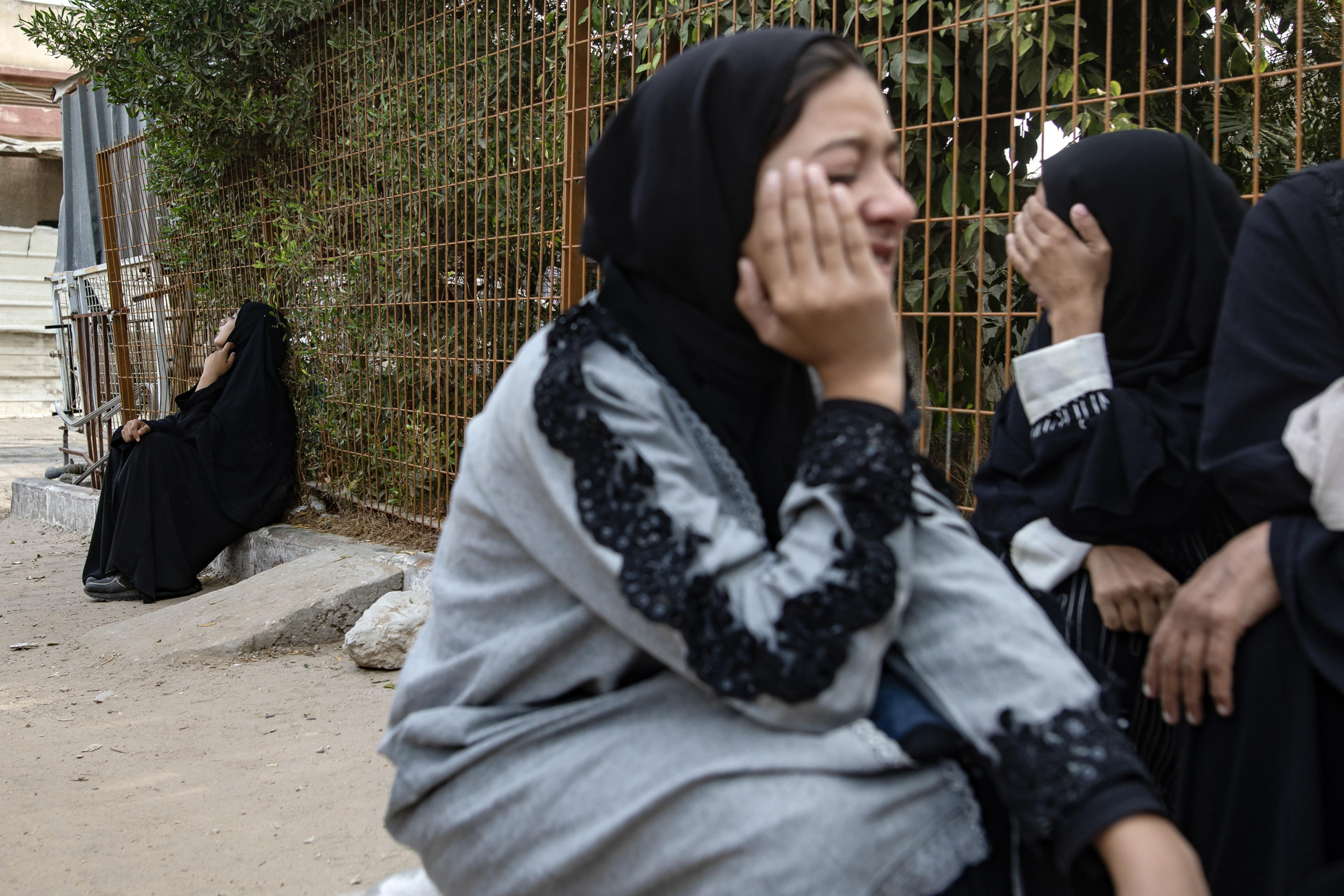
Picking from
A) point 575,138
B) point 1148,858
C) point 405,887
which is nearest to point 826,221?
point 1148,858

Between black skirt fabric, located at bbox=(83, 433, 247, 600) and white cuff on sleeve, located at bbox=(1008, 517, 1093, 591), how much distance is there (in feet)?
18.8

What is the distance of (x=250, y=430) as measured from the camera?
6.70 m

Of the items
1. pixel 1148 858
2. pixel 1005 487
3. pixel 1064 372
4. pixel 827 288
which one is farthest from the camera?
pixel 1005 487

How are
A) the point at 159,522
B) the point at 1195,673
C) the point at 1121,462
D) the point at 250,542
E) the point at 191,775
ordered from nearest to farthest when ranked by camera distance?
1. the point at 1195,673
2. the point at 1121,462
3. the point at 191,775
4. the point at 159,522
5. the point at 250,542

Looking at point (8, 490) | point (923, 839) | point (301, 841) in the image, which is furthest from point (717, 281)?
point (8, 490)

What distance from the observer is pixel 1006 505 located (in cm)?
212

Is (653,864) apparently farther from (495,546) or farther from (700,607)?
(495,546)

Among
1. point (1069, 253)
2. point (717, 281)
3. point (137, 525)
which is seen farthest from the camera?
point (137, 525)

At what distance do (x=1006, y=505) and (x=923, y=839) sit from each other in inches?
41.0

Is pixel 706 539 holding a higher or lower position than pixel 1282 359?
lower

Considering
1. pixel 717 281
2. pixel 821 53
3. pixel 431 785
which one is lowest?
pixel 431 785

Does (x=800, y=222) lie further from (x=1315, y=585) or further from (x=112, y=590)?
(x=112, y=590)

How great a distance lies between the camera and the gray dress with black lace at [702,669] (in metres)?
1.18

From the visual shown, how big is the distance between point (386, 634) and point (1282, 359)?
3.68m
